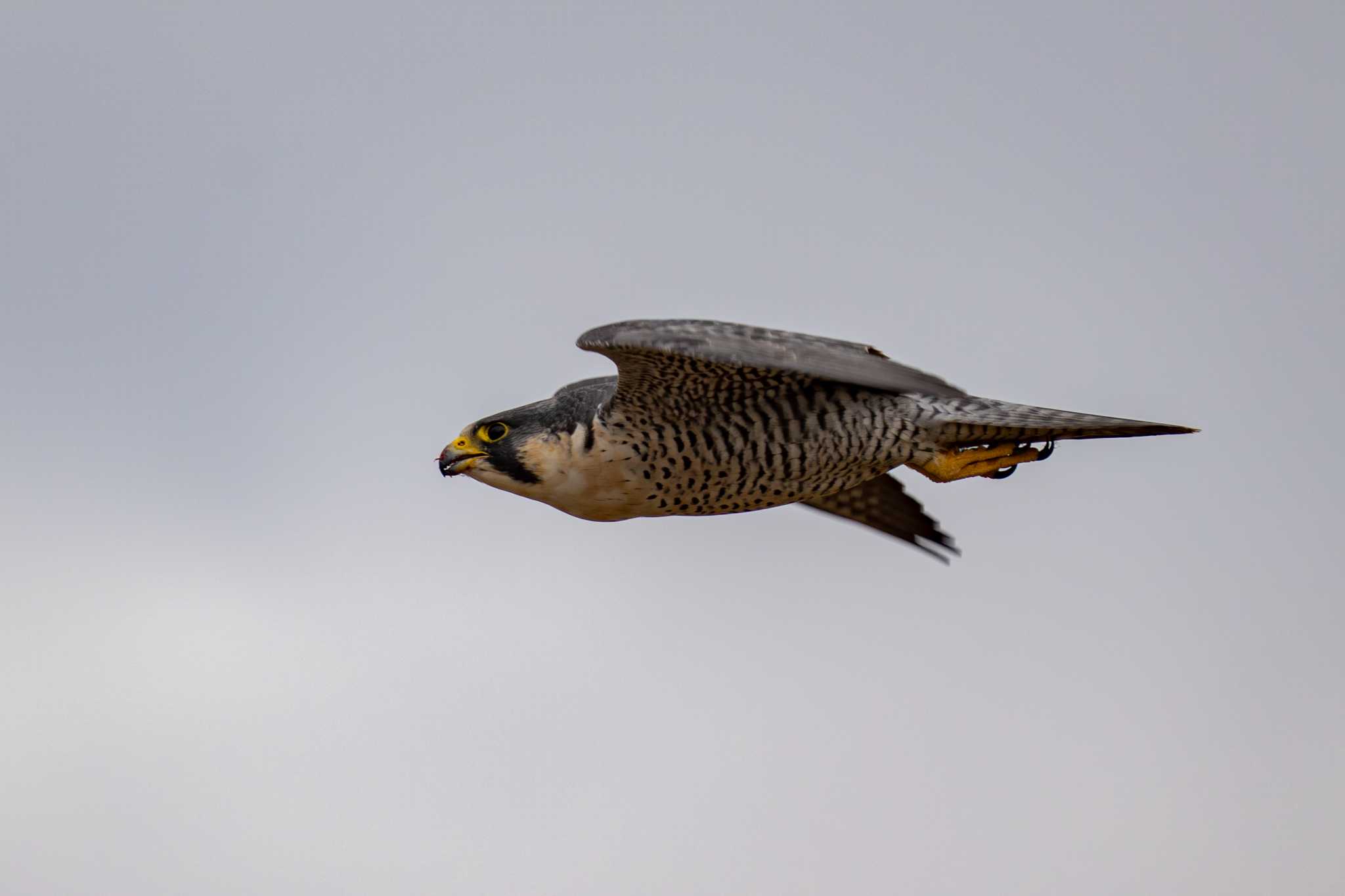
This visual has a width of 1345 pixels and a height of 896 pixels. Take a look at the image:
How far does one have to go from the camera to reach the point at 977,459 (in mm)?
10219

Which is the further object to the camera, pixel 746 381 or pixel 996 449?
pixel 996 449

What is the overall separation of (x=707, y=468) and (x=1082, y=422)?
212cm

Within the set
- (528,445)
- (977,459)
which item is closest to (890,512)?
(977,459)

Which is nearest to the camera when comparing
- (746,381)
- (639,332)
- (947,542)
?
(639,332)

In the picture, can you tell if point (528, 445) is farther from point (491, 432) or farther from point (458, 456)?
point (458, 456)

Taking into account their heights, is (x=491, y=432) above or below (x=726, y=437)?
above

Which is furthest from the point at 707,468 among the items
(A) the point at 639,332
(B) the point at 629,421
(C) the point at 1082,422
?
(C) the point at 1082,422

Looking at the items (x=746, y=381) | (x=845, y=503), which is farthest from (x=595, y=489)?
(x=845, y=503)

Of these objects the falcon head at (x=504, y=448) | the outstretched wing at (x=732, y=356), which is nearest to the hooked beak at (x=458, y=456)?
the falcon head at (x=504, y=448)

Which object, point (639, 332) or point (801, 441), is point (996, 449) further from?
point (639, 332)

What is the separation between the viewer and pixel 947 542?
1180 centimetres

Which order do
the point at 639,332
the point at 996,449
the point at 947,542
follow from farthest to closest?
1. the point at 947,542
2. the point at 996,449
3. the point at 639,332

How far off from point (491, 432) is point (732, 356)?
195cm

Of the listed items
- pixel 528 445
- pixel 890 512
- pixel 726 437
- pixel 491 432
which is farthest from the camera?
pixel 890 512
